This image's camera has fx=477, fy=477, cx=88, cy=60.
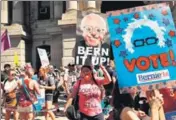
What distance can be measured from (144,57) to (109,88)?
601 cm

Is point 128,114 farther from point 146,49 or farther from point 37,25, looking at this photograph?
point 37,25

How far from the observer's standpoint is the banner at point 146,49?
480 centimetres

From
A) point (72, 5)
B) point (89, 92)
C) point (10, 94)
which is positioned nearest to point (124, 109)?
point (89, 92)

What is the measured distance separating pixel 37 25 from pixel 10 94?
2229cm

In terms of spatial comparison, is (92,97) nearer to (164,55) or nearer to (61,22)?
(164,55)

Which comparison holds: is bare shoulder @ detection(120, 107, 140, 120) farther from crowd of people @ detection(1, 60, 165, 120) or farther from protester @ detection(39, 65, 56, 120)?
protester @ detection(39, 65, 56, 120)

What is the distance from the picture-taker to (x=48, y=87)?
10906 mm

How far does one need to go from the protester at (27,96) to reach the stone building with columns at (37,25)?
56.7 feet

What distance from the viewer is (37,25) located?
105 ft

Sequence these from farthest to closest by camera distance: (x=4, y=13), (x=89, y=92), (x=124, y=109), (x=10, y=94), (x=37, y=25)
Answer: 1. (x=37, y=25)
2. (x=4, y=13)
3. (x=10, y=94)
4. (x=89, y=92)
5. (x=124, y=109)

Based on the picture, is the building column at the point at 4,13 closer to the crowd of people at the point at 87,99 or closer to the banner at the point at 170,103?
the crowd of people at the point at 87,99

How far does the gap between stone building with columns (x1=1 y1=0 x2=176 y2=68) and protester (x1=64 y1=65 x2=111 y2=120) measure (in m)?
19.8

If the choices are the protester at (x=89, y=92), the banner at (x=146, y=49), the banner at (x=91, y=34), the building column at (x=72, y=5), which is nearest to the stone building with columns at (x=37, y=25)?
the building column at (x=72, y=5)

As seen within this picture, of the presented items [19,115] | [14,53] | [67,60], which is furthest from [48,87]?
[14,53]
